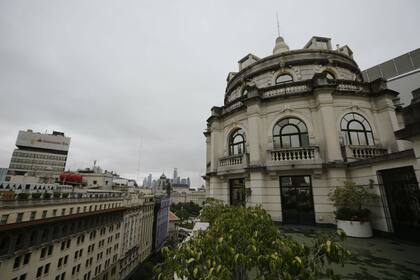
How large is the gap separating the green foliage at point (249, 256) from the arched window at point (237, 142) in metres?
11.7

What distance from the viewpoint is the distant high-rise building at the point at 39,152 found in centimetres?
9338

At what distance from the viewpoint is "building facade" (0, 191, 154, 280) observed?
2327cm

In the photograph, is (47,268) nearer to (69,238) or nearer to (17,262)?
(69,238)

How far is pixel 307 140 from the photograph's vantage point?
12930 millimetres

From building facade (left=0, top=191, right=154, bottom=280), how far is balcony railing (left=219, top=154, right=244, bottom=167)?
2754cm

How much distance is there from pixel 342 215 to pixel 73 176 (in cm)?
6191

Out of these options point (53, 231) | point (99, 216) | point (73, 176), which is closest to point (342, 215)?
point (53, 231)

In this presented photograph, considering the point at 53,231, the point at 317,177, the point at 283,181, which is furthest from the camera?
the point at 53,231

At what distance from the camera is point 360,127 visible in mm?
12961

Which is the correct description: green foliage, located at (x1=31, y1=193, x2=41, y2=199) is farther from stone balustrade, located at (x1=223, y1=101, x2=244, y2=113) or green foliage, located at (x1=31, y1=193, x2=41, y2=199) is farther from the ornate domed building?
stone balustrade, located at (x1=223, y1=101, x2=244, y2=113)

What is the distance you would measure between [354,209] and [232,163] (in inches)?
305

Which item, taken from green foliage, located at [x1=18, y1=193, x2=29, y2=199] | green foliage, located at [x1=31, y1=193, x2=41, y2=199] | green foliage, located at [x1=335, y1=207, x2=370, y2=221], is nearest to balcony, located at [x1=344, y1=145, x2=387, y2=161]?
green foliage, located at [x1=335, y1=207, x2=370, y2=221]

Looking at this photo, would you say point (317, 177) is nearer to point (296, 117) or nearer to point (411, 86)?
point (296, 117)

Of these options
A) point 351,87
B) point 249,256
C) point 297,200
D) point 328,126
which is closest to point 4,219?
point 297,200
